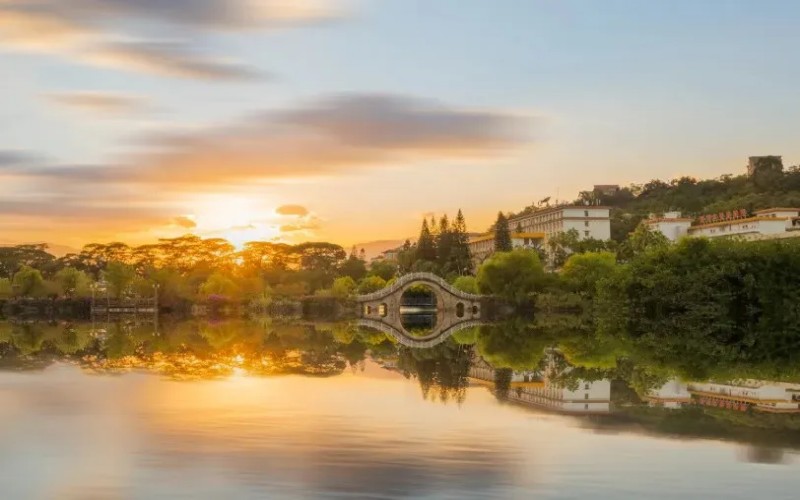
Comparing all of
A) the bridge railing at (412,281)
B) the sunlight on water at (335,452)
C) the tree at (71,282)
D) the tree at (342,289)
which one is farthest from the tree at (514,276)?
the sunlight on water at (335,452)

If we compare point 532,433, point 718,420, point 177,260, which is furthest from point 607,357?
point 177,260

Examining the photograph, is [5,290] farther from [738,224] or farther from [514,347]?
[738,224]

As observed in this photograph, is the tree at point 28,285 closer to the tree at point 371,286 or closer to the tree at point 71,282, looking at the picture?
the tree at point 71,282

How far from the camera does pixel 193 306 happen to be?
270 feet

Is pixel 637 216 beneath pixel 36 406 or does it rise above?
above

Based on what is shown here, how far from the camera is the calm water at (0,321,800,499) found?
1077 cm

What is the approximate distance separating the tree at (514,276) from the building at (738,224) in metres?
21.9

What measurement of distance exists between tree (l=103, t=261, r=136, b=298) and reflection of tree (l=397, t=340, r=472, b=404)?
54.7m

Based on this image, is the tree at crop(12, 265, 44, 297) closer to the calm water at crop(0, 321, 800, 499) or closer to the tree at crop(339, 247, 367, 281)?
the tree at crop(339, 247, 367, 281)

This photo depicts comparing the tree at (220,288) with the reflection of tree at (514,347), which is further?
the tree at (220,288)

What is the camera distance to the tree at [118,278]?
85.8 meters

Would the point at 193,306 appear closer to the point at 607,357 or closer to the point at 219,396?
the point at 607,357

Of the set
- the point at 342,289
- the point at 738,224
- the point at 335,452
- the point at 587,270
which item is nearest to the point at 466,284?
the point at 342,289

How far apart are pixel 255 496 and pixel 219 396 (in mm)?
8966
